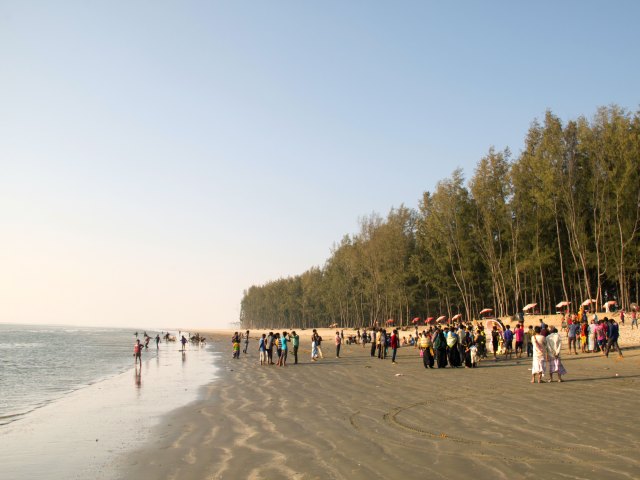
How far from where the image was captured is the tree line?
45.9m

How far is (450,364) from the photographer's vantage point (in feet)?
82.1

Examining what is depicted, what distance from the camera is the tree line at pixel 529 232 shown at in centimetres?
4591

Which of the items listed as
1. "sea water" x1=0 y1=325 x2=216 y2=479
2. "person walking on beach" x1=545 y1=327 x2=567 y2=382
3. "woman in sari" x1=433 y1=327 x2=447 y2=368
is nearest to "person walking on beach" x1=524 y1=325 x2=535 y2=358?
"woman in sari" x1=433 y1=327 x2=447 y2=368

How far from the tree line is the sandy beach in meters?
32.4

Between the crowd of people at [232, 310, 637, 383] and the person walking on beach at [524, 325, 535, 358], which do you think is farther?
the person walking on beach at [524, 325, 535, 358]

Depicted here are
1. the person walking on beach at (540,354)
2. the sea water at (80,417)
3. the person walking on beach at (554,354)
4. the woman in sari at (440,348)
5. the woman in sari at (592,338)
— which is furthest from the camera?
the woman in sari at (592,338)

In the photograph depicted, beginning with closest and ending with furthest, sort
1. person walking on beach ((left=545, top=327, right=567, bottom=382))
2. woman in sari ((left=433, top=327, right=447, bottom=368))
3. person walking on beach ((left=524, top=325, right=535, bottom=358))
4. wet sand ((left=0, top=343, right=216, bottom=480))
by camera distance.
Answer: wet sand ((left=0, top=343, right=216, bottom=480))
person walking on beach ((left=545, top=327, right=567, bottom=382))
woman in sari ((left=433, top=327, right=447, bottom=368))
person walking on beach ((left=524, top=325, right=535, bottom=358))

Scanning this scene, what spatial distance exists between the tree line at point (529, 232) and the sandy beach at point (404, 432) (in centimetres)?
3241

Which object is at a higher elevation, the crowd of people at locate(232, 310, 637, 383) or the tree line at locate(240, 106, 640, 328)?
the tree line at locate(240, 106, 640, 328)

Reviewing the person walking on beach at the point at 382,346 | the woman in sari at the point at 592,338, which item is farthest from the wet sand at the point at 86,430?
the woman in sari at the point at 592,338

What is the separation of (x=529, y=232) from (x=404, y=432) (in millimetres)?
51174

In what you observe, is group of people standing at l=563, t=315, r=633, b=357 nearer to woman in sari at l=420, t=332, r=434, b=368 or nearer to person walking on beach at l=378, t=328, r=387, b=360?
woman in sari at l=420, t=332, r=434, b=368

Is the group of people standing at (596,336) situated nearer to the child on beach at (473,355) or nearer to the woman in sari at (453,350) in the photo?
the child on beach at (473,355)

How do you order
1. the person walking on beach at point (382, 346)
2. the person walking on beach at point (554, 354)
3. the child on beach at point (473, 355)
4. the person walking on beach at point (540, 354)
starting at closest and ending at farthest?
1. the person walking on beach at point (540, 354)
2. the person walking on beach at point (554, 354)
3. the child on beach at point (473, 355)
4. the person walking on beach at point (382, 346)
